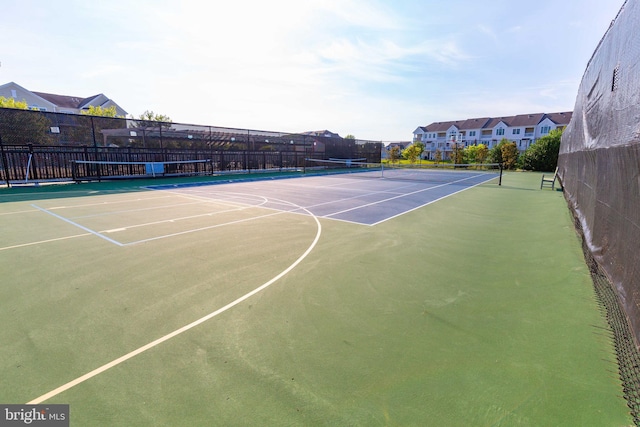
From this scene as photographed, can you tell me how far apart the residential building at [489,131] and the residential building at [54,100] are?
217ft

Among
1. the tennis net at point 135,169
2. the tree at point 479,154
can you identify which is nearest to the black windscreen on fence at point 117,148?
the tennis net at point 135,169

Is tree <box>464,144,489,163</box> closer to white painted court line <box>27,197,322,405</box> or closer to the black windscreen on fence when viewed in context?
the black windscreen on fence

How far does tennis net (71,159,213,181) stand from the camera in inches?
773

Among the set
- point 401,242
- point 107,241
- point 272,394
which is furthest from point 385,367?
point 107,241

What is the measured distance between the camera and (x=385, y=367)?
119 inches

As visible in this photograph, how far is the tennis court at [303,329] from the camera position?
8.39 feet

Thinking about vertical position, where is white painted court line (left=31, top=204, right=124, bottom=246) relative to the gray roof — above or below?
below

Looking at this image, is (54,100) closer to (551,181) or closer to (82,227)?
(82,227)

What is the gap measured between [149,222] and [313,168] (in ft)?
96.7

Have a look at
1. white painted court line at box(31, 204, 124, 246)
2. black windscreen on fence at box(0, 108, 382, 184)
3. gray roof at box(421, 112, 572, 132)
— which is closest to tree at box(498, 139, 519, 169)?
black windscreen on fence at box(0, 108, 382, 184)

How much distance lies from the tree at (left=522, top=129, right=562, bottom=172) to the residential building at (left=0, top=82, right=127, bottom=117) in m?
62.7

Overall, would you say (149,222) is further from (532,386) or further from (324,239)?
(532,386)

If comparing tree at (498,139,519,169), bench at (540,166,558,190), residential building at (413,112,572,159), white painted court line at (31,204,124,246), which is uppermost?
residential building at (413,112,572,159)

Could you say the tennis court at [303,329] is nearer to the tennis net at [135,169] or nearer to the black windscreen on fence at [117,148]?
the tennis net at [135,169]
